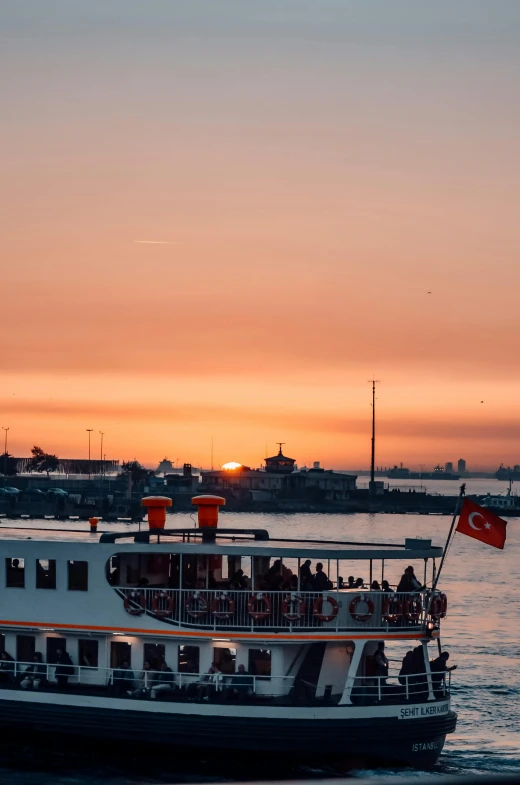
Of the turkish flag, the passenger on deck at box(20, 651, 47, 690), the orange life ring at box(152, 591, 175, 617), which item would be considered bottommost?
Result: the passenger on deck at box(20, 651, 47, 690)

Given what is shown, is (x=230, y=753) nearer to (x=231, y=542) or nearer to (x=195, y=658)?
(x=195, y=658)

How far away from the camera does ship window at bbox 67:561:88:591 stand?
91.1ft

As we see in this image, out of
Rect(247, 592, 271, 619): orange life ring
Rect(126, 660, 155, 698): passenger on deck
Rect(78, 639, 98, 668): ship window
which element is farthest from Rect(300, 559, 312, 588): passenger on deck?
Rect(78, 639, 98, 668): ship window

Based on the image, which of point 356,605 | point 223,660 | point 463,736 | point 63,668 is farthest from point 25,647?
point 463,736

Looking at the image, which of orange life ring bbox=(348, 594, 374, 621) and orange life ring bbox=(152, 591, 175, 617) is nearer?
orange life ring bbox=(348, 594, 374, 621)

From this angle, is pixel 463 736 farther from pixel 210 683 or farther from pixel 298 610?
pixel 210 683

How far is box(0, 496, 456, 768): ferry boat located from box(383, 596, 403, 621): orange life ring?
29mm

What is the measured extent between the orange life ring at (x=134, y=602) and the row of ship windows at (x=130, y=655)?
3.25 ft

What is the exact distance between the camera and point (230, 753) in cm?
2616

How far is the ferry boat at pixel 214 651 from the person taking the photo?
25.9 meters

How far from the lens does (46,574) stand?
28250 millimetres

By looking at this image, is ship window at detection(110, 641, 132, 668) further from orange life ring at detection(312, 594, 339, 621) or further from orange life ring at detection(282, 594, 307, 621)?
orange life ring at detection(312, 594, 339, 621)

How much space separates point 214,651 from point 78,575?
3.66 m

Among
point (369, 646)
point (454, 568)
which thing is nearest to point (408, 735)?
point (369, 646)
